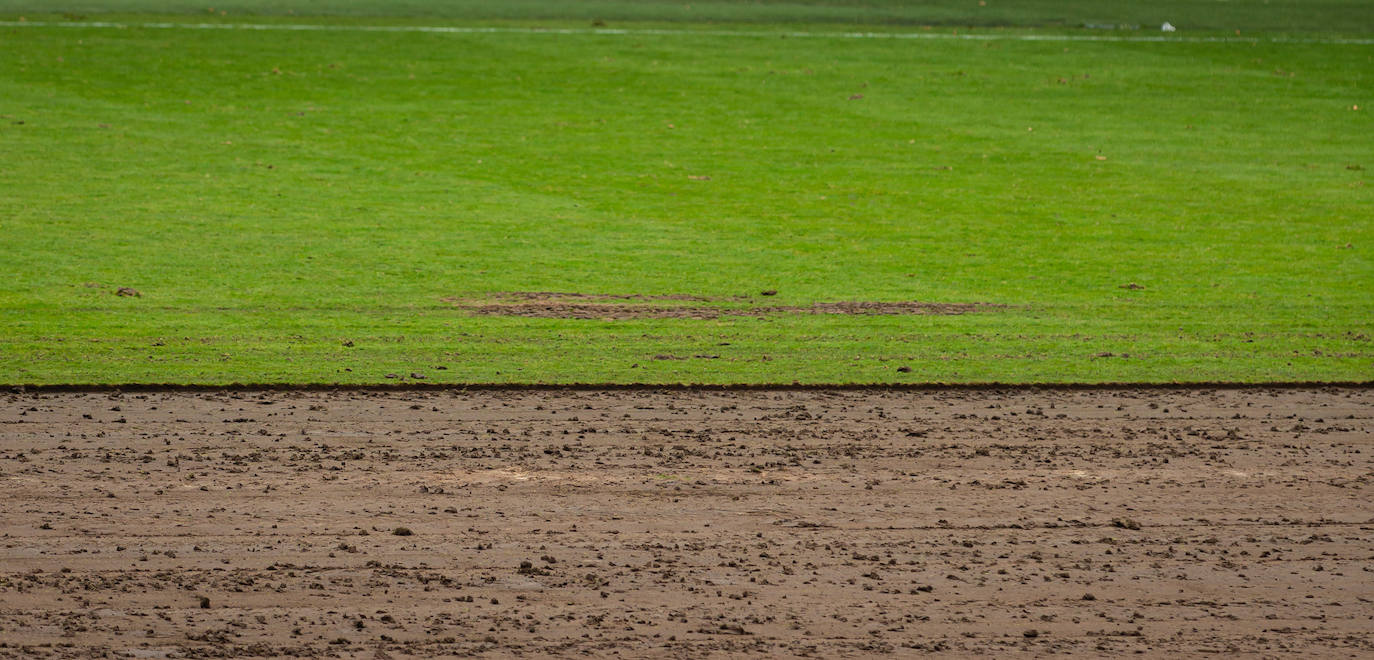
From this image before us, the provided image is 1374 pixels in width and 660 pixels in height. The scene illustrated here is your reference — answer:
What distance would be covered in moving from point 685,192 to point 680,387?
7434mm

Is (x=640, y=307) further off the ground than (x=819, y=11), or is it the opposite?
(x=819, y=11)

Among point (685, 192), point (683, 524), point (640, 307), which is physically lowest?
point (683, 524)

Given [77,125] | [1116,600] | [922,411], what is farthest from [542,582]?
[77,125]

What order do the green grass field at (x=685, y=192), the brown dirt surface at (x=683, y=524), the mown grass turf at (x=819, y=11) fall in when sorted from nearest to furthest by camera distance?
1. the brown dirt surface at (x=683, y=524)
2. the green grass field at (x=685, y=192)
3. the mown grass turf at (x=819, y=11)

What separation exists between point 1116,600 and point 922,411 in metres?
3.20

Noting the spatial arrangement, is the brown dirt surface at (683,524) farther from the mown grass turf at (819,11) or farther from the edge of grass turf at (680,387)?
the mown grass turf at (819,11)

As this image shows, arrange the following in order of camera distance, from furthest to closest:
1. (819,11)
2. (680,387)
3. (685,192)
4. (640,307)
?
1. (819,11)
2. (685,192)
3. (640,307)
4. (680,387)

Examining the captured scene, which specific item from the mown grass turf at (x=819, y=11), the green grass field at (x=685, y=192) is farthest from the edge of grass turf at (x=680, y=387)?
the mown grass turf at (x=819, y=11)

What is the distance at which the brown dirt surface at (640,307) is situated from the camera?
41.0 ft

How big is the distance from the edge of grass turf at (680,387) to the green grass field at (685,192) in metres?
0.16

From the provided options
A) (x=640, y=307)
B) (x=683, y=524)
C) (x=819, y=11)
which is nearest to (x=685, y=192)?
(x=640, y=307)

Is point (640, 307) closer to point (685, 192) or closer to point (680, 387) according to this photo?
point (680, 387)

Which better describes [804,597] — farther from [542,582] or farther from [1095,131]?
[1095,131]

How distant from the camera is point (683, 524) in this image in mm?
7582
